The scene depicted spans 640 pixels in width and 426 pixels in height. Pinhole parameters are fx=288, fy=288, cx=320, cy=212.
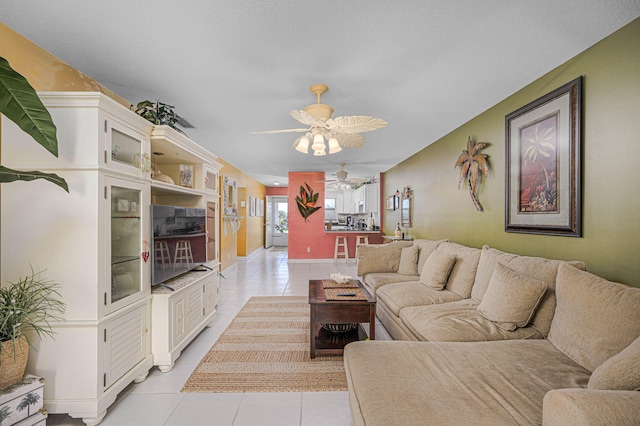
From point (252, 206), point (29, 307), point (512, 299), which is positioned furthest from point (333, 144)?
point (252, 206)

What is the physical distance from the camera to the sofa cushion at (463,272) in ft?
8.95

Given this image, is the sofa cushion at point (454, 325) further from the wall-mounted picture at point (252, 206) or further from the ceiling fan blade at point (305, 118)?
the wall-mounted picture at point (252, 206)

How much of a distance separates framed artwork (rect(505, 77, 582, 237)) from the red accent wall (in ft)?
16.8

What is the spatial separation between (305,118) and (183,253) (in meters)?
1.78

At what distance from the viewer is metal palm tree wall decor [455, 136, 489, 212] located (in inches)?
127

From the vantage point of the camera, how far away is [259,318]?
3465 millimetres

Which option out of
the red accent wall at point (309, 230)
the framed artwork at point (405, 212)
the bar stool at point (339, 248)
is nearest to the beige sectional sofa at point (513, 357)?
the framed artwork at point (405, 212)

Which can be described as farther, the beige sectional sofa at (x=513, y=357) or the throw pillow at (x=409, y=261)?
the throw pillow at (x=409, y=261)

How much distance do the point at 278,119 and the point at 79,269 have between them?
7.84 feet

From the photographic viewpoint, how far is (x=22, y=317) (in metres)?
1.54

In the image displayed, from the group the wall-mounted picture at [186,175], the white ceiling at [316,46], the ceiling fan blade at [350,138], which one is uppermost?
the white ceiling at [316,46]

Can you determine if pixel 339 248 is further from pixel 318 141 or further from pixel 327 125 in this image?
pixel 327 125

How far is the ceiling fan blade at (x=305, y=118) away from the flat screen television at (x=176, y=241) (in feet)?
4.42

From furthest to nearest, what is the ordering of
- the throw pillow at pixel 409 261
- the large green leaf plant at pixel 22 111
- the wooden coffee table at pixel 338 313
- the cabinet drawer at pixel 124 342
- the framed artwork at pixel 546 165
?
the throw pillow at pixel 409 261, the wooden coffee table at pixel 338 313, the framed artwork at pixel 546 165, the cabinet drawer at pixel 124 342, the large green leaf plant at pixel 22 111
